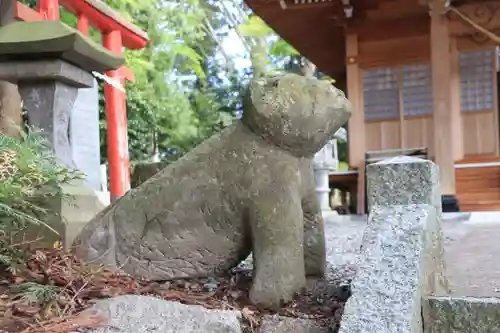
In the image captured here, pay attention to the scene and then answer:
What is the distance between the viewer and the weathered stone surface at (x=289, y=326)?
2.49 meters

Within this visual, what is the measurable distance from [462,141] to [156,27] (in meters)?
8.48

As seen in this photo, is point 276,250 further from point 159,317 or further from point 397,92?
point 397,92

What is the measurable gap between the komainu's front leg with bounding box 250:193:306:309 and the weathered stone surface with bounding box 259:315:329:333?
0.13 meters

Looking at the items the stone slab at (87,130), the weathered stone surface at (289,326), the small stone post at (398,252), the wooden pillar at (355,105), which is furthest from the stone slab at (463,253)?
the wooden pillar at (355,105)

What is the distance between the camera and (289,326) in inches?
100

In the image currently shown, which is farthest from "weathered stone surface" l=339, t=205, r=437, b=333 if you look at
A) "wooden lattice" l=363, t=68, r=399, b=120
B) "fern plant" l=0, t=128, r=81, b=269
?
"wooden lattice" l=363, t=68, r=399, b=120

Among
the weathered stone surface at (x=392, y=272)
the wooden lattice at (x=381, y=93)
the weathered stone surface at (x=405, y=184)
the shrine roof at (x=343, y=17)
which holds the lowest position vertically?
the weathered stone surface at (x=392, y=272)

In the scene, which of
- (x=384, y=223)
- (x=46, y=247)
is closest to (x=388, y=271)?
(x=384, y=223)

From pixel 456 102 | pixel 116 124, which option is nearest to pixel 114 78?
pixel 116 124

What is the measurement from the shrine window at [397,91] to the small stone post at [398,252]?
778 centimetres

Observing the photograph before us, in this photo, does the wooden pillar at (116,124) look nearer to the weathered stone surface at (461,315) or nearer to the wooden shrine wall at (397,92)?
the wooden shrine wall at (397,92)

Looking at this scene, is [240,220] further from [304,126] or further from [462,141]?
[462,141]

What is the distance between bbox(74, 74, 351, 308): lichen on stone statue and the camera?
2.81 metres

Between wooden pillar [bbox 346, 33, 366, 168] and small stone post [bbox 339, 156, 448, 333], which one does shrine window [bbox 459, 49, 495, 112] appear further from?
small stone post [bbox 339, 156, 448, 333]
